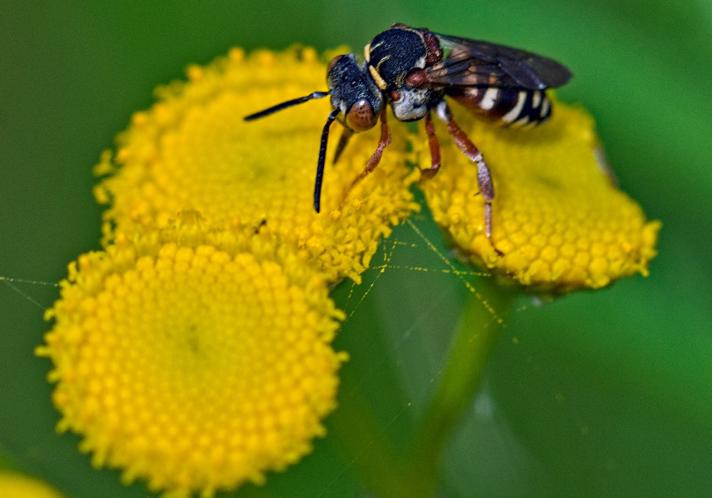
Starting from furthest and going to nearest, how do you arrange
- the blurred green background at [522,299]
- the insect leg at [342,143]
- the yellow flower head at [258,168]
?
the blurred green background at [522,299]
the insect leg at [342,143]
the yellow flower head at [258,168]

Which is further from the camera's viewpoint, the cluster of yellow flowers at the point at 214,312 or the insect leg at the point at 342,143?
the insect leg at the point at 342,143

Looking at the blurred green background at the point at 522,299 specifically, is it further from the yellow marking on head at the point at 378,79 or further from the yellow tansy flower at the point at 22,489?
the yellow tansy flower at the point at 22,489

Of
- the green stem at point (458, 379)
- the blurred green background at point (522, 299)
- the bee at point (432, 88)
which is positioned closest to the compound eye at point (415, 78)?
the bee at point (432, 88)

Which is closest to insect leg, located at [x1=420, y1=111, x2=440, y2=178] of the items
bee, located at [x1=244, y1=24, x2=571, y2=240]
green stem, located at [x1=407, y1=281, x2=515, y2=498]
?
bee, located at [x1=244, y1=24, x2=571, y2=240]

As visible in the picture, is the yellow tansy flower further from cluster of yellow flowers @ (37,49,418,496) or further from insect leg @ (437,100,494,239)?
insect leg @ (437,100,494,239)

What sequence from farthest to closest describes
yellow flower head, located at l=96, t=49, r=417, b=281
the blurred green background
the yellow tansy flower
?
1. the blurred green background
2. yellow flower head, located at l=96, t=49, r=417, b=281
3. the yellow tansy flower

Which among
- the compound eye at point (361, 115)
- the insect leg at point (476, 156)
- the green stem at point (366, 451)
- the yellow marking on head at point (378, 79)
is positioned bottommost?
the green stem at point (366, 451)

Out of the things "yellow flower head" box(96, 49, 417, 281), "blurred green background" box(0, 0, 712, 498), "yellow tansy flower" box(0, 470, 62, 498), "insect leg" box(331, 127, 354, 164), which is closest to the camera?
"yellow tansy flower" box(0, 470, 62, 498)
